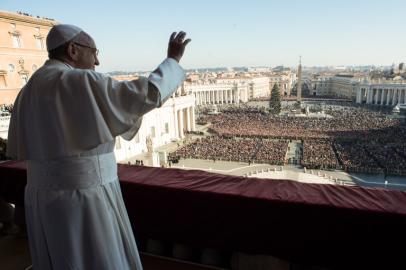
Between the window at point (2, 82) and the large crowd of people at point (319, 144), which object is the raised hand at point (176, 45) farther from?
the large crowd of people at point (319, 144)

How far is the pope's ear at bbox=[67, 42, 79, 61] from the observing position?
1.45 metres

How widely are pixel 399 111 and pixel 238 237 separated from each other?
52.1 meters

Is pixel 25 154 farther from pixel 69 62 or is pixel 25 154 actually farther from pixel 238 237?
pixel 238 237

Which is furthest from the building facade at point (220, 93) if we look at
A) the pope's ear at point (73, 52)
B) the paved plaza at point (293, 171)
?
the pope's ear at point (73, 52)

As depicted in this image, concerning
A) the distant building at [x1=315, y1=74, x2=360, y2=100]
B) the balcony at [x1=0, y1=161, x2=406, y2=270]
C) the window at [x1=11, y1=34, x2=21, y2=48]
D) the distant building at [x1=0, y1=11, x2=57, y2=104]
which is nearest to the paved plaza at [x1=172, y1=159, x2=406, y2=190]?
the balcony at [x1=0, y1=161, x2=406, y2=270]

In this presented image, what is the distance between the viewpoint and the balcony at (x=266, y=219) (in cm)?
186

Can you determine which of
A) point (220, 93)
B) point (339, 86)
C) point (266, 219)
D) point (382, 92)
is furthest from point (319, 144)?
point (339, 86)

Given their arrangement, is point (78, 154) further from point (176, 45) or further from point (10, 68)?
point (10, 68)

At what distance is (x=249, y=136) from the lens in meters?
25.9

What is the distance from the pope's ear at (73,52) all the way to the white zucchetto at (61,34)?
0.03m

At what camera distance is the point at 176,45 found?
142 cm

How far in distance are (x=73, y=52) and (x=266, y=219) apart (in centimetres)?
160

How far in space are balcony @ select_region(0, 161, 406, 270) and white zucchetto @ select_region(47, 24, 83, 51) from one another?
4.30ft

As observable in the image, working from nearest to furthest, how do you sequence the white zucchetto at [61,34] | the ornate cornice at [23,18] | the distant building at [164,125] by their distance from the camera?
the white zucchetto at [61,34] → the ornate cornice at [23,18] → the distant building at [164,125]
